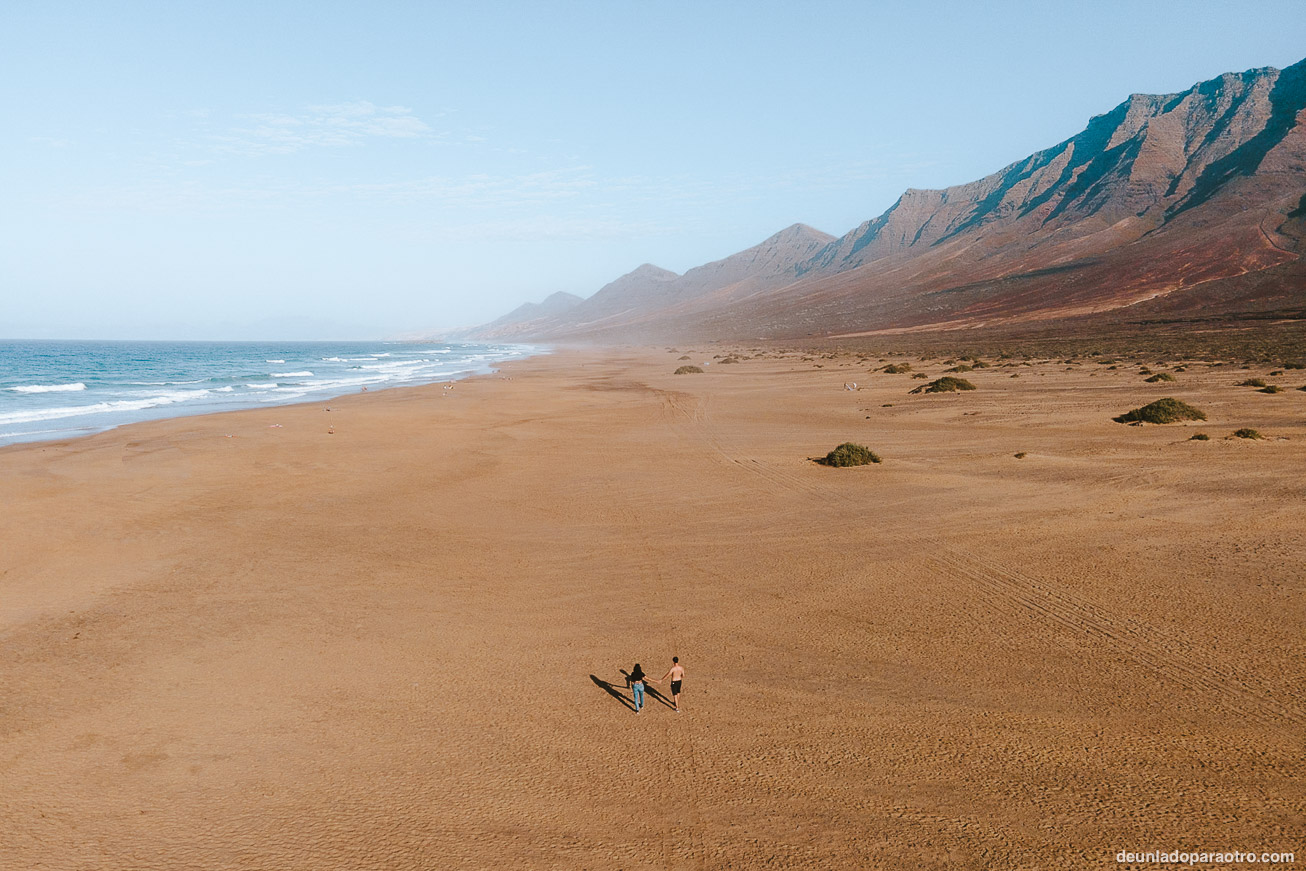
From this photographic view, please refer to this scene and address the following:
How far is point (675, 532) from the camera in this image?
16.2 meters

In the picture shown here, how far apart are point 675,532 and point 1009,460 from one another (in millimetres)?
12382

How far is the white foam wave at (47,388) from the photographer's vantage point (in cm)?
5856

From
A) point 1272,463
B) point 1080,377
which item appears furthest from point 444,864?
point 1080,377

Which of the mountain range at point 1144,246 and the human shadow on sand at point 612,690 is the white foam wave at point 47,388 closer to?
the human shadow on sand at point 612,690

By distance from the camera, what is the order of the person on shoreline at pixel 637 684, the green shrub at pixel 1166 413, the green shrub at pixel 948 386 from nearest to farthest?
the person on shoreline at pixel 637 684 < the green shrub at pixel 1166 413 < the green shrub at pixel 948 386

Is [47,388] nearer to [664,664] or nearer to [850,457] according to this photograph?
[850,457]

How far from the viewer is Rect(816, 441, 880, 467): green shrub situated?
2214 centimetres

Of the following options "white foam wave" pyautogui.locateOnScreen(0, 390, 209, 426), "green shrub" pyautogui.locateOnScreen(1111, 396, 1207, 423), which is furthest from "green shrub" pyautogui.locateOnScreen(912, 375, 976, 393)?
"white foam wave" pyautogui.locateOnScreen(0, 390, 209, 426)

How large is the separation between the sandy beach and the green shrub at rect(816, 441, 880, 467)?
1027mm

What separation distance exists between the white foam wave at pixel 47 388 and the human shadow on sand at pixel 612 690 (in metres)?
70.6

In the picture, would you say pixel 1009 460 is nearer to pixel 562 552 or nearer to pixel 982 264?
pixel 562 552

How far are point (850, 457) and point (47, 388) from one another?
2887 inches

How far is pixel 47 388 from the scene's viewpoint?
6106 cm

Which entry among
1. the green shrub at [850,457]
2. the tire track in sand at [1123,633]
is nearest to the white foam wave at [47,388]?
the green shrub at [850,457]
